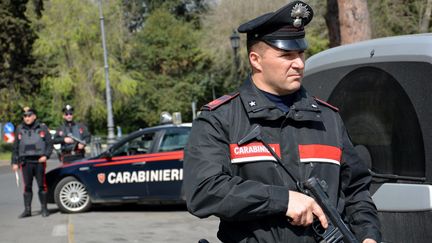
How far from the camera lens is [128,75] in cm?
5244

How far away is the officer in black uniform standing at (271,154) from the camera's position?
272 cm

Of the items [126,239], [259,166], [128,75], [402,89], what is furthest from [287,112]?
[128,75]

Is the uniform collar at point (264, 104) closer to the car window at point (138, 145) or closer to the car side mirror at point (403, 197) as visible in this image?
the car side mirror at point (403, 197)

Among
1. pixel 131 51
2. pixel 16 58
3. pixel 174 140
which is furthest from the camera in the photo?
pixel 131 51

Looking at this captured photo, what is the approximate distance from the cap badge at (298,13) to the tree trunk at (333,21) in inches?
385

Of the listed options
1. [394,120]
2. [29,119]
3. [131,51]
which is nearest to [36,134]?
[29,119]

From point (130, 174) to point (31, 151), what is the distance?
5.31ft

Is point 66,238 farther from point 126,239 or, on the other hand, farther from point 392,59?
point 392,59

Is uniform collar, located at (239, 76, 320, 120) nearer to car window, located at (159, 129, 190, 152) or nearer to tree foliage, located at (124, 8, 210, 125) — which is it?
car window, located at (159, 129, 190, 152)

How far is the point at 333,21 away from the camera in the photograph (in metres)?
12.9

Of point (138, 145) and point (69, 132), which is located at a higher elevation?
point (69, 132)

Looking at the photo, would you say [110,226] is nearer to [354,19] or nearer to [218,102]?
[354,19]

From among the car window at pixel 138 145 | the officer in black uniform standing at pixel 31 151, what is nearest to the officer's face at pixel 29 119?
the officer in black uniform standing at pixel 31 151

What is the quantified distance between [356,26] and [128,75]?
41331 mm
